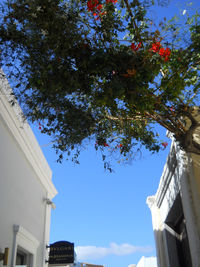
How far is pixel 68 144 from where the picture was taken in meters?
5.07

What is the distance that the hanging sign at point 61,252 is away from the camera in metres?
7.84

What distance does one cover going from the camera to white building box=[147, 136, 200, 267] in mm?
5742

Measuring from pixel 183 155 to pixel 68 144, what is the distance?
7.97ft

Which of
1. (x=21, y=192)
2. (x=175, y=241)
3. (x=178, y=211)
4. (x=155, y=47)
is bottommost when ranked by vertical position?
(x=175, y=241)

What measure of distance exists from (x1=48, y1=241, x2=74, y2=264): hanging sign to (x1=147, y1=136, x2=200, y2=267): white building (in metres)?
2.46

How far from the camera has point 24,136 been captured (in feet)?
22.5

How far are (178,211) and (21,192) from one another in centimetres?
374

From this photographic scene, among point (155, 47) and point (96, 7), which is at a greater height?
point (96, 7)

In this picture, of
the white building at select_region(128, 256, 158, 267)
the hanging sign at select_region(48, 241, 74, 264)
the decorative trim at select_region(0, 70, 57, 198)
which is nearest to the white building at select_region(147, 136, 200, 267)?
the hanging sign at select_region(48, 241, 74, 264)

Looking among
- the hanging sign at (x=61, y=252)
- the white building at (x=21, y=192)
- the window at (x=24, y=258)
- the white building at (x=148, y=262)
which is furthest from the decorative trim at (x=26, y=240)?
the white building at (x=148, y=262)

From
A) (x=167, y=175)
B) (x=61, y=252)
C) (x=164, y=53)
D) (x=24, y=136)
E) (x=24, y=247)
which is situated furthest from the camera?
(x=61, y=252)

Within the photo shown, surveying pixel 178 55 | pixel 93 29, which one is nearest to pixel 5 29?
pixel 93 29

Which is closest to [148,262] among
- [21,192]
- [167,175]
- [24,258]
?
[167,175]

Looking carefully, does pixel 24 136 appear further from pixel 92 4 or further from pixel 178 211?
pixel 178 211
